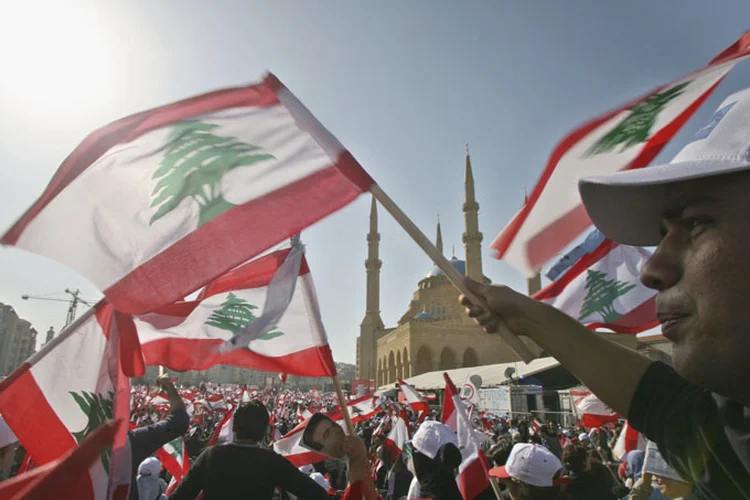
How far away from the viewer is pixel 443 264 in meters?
1.79

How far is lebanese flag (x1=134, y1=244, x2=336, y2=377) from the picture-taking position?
371cm

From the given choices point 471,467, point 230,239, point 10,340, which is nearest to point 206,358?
point 230,239

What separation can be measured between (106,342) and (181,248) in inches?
34.2

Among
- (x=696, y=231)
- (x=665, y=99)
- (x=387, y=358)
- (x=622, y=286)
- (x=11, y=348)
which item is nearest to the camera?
(x=696, y=231)

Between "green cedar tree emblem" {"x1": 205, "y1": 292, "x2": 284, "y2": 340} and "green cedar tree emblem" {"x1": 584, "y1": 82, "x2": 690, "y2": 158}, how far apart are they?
274 cm

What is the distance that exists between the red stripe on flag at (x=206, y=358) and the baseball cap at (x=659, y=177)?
276cm

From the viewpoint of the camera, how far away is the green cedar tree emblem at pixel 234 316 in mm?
3705

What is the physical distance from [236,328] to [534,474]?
2399 mm

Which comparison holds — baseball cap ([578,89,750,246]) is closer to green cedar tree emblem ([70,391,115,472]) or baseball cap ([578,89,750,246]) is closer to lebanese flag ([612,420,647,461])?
green cedar tree emblem ([70,391,115,472])

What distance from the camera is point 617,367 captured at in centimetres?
144

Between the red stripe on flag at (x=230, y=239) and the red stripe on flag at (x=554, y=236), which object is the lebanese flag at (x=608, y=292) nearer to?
the red stripe on flag at (x=554, y=236)

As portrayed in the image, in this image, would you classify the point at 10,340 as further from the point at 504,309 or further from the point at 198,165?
the point at 504,309

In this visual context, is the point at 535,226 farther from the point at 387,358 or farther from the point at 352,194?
the point at 387,358

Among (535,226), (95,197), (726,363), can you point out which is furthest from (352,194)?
(726,363)
